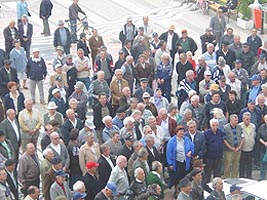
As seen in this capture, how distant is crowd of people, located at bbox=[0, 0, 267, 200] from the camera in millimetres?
14961

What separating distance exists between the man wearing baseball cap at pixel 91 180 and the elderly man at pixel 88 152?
78 cm

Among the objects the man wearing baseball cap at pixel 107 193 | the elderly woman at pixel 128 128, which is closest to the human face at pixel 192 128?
the elderly woman at pixel 128 128

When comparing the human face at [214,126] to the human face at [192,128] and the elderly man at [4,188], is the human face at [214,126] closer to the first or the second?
the human face at [192,128]

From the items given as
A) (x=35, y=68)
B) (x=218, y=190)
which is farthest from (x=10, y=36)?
(x=218, y=190)

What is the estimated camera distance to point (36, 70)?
827 inches

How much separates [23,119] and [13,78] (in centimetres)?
273

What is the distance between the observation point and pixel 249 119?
17312mm

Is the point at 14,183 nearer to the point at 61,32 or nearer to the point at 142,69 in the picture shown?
the point at 142,69

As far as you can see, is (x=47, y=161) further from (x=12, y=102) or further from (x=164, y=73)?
(x=164, y=73)

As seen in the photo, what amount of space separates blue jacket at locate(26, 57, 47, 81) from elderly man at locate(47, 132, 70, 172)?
5.62m

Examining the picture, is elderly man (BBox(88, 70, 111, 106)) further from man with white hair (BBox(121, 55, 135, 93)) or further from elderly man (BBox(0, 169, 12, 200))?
elderly man (BBox(0, 169, 12, 200))

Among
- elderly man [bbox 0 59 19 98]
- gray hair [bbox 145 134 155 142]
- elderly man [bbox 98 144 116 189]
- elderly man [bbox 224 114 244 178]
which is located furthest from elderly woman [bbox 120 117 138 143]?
elderly man [bbox 0 59 19 98]

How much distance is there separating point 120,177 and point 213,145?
112 inches

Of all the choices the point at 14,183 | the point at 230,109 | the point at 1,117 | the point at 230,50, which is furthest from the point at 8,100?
the point at 230,50
